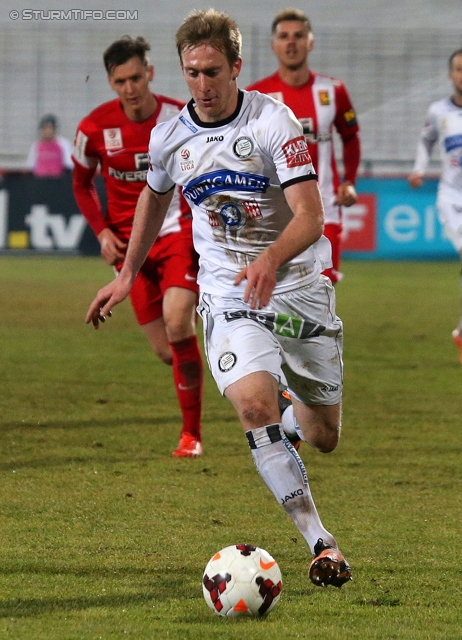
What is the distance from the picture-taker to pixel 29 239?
19.9 m

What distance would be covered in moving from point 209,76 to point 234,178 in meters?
0.39

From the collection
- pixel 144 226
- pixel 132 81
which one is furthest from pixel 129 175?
pixel 144 226

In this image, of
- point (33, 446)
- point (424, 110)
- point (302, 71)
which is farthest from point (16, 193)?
point (33, 446)

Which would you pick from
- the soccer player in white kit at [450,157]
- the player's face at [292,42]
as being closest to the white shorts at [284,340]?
the player's face at [292,42]

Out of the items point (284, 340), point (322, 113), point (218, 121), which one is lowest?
point (284, 340)

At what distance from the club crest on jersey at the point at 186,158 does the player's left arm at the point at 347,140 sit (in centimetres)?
332

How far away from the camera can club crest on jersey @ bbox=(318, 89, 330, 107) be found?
7.85 meters

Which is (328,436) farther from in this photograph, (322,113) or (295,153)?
(322,113)

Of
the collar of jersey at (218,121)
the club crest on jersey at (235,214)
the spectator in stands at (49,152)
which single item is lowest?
the spectator in stands at (49,152)

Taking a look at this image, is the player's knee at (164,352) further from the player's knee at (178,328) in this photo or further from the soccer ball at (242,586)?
the soccer ball at (242,586)

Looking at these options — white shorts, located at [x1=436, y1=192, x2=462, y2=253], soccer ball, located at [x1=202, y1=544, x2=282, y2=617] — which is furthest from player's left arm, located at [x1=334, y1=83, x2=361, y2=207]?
soccer ball, located at [x1=202, y1=544, x2=282, y2=617]

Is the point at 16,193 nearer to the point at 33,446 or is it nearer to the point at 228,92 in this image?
the point at 33,446

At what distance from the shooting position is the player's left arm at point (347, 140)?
7.72 meters

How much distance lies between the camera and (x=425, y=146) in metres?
10.9
